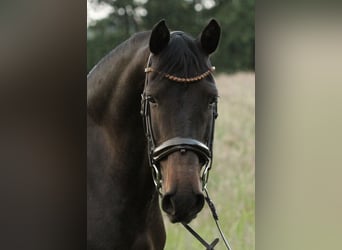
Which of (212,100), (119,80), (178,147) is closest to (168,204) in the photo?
(178,147)

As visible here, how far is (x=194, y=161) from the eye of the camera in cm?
231

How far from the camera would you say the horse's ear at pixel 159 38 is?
92.9 inches

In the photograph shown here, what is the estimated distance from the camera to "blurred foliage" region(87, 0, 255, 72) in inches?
114

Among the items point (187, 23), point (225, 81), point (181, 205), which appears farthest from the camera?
point (225, 81)

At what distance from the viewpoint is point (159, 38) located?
93.2 inches

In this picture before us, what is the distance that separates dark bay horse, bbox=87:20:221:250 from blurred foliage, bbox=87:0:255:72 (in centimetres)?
33

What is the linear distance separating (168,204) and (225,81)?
94cm
